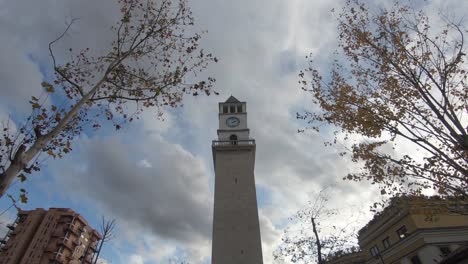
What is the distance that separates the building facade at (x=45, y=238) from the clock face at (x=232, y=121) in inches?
1618

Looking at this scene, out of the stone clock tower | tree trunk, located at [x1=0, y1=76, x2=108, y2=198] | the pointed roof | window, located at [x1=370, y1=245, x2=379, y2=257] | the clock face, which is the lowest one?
tree trunk, located at [x1=0, y1=76, x2=108, y2=198]

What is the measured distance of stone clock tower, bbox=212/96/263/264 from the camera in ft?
93.0

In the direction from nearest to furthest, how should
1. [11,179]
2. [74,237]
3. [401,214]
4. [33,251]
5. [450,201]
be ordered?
[11,179] → [450,201] → [401,214] → [33,251] → [74,237]

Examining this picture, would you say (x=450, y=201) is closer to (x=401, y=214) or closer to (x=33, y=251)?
(x=401, y=214)

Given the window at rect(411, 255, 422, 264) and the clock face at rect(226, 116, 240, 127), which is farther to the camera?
the clock face at rect(226, 116, 240, 127)

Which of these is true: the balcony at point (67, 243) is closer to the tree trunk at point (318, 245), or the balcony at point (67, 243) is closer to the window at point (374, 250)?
the tree trunk at point (318, 245)

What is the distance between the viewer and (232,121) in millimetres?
41906

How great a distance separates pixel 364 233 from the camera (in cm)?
3241

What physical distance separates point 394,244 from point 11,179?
3154cm

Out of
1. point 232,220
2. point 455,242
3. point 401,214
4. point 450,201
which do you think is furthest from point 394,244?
point 450,201

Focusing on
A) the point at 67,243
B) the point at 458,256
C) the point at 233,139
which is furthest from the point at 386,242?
the point at 67,243

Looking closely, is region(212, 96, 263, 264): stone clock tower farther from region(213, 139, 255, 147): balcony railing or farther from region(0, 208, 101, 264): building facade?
region(0, 208, 101, 264): building facade

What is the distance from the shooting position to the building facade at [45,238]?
181 feet

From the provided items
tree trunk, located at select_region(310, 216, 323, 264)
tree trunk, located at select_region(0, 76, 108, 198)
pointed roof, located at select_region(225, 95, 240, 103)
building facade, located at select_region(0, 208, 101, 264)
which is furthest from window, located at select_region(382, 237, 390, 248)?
building facade, located at select_region(0, 208, 101, 264)
